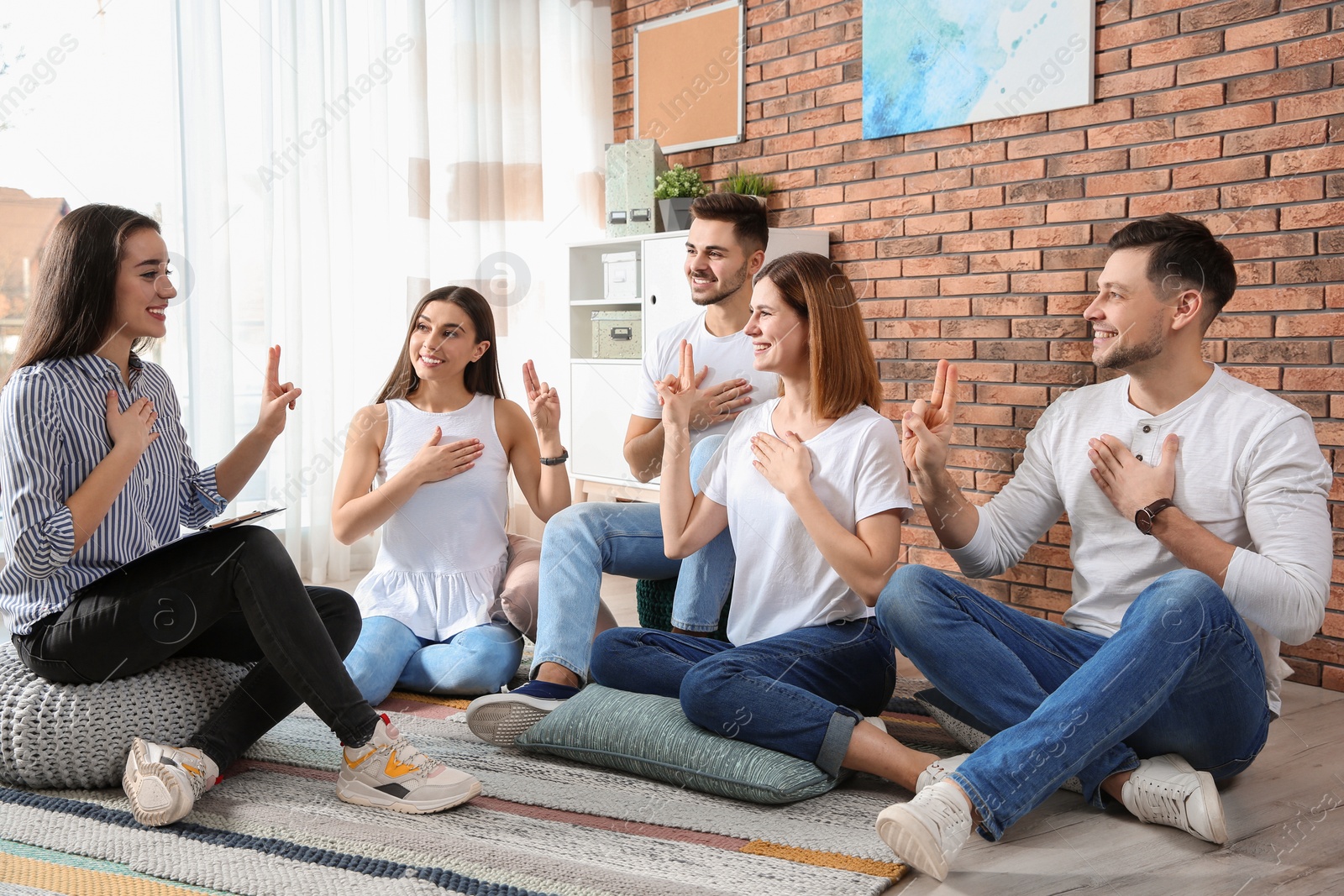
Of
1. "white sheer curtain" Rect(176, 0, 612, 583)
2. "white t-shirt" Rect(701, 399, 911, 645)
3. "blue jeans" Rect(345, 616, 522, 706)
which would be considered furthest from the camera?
"white sheer curtain" Rect(176, 0, 612, 583)

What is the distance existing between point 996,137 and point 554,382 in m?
2.17

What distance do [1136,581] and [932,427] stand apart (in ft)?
1.46

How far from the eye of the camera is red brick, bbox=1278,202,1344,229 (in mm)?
2613

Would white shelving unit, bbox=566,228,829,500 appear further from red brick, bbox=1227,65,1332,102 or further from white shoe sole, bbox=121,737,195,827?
white shoe sole, bbox=121,737,195,827

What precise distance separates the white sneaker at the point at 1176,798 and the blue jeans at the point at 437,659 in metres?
1.34

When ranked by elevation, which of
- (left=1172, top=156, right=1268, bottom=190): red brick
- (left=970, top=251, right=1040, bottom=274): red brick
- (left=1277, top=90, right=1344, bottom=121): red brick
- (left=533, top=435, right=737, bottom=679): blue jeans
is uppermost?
(left=1277, top=90, right=1344, bottom=121): red brick

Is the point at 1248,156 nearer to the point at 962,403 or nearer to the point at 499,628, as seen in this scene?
the point at 962,403

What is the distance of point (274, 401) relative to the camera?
2.19m

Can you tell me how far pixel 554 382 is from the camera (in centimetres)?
475

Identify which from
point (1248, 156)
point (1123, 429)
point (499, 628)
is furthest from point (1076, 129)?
point (499, 628)

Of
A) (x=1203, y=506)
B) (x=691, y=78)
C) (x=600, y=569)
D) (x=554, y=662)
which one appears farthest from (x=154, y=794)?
(x=691, y=78)

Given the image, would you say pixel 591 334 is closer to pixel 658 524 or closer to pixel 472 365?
pixel 472 365

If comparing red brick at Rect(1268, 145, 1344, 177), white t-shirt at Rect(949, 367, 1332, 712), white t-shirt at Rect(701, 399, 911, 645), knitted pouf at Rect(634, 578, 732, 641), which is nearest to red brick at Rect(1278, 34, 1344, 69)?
red brick at Rect(1268, 145, 1344, 177)

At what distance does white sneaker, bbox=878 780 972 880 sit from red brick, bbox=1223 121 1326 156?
204cm
